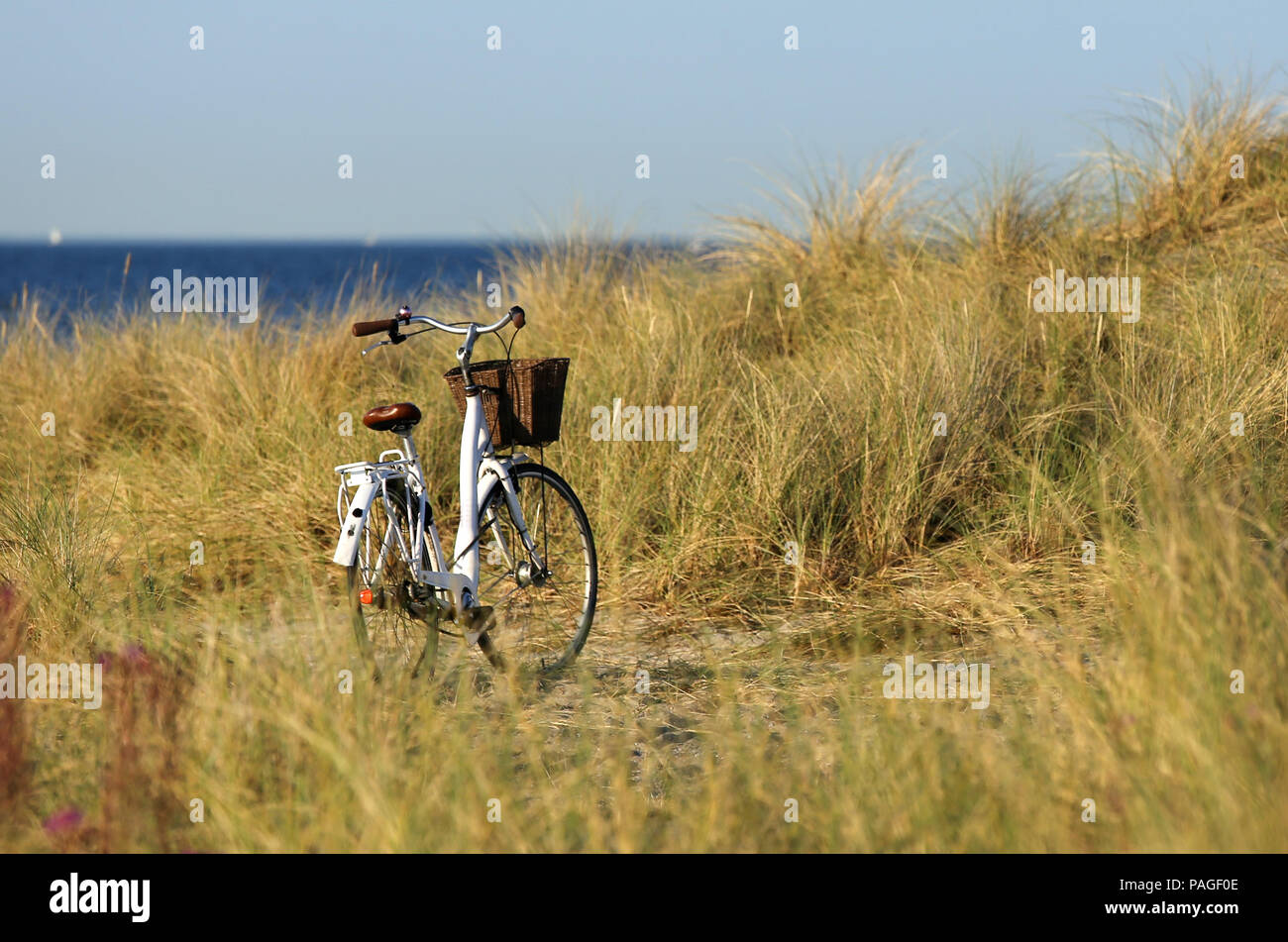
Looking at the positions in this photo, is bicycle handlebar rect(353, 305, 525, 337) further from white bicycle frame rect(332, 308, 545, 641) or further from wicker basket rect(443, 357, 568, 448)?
wicker basket rect(443, 357, 568, 448)

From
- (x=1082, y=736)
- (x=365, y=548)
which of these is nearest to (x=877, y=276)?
(x=365, y=548)

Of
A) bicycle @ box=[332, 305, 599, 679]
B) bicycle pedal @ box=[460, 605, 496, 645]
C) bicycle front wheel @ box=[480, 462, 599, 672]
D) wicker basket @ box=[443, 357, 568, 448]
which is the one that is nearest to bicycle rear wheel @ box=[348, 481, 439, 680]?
bicycle @ box=[332, 305, 599, 679]

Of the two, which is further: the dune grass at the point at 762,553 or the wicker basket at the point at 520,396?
the wicker basket at the point at 520,396

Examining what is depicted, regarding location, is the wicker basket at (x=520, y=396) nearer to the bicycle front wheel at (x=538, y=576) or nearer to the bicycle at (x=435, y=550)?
the bicycle at (x=435, y=550)

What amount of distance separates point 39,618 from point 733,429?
3155mm

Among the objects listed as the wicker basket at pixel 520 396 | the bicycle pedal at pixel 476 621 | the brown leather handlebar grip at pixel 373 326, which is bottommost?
the bicycle pedal at pixel 476 621

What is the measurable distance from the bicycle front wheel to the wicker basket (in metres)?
0.21

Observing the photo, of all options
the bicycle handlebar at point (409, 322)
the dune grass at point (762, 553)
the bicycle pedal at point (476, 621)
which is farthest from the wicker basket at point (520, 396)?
the dune grass at point (762, 553)

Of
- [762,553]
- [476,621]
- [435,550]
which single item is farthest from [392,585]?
[762,553]

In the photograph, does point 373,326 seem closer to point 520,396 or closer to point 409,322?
point 409,322

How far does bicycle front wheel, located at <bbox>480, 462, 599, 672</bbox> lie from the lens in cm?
448

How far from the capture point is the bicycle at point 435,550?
3.99 m

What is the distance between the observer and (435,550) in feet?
13.7

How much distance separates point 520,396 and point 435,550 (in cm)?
64
